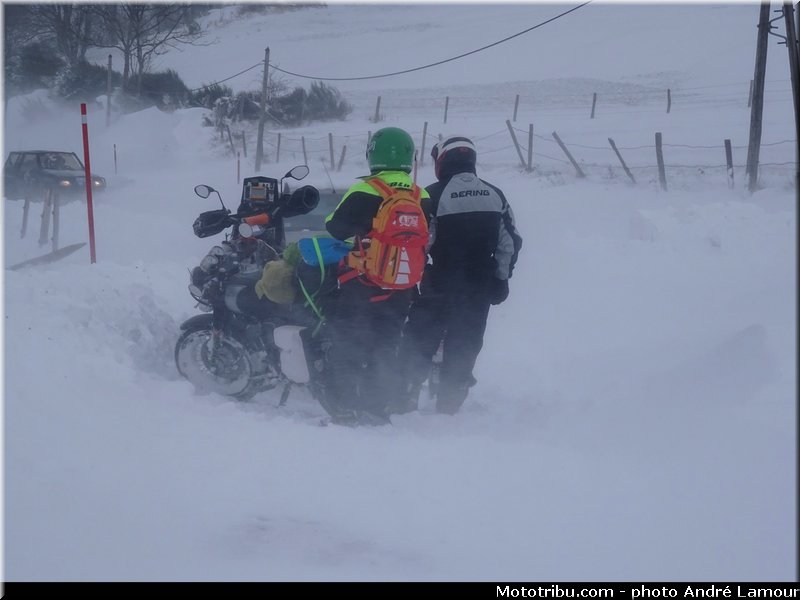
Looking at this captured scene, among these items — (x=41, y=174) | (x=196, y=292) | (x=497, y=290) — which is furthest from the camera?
(x=41, y=174)

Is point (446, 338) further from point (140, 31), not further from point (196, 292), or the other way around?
point (140, 31)

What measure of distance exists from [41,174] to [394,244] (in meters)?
17.7

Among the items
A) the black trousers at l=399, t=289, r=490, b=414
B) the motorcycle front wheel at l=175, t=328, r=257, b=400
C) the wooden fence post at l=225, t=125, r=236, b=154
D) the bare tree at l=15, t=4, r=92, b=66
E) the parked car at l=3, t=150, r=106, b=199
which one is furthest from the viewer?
the bare tree at l=15, t=4, r=92, b=66

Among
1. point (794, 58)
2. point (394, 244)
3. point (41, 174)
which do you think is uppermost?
point (794, 58)

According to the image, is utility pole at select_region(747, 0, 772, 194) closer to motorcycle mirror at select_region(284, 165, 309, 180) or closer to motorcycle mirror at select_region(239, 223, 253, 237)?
motorcycle mirror at select_region(284, 165, 309, 180)

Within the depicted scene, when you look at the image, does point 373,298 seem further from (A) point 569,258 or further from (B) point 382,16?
(B) point 382,16

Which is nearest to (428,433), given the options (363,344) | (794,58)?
(363,344)

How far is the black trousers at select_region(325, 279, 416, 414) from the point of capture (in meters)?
4.70

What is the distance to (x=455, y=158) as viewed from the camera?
196 inches

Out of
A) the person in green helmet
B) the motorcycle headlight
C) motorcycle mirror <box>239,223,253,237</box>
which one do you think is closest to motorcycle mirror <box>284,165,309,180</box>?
motorcycle mirror <box>239,223,253,237</box>

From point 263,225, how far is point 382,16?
36.1 meters

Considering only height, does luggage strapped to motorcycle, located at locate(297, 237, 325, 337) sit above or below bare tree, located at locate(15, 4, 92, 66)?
below

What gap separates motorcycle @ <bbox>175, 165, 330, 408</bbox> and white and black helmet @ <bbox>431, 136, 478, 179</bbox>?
0.84 meters

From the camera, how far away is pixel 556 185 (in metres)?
18.3
